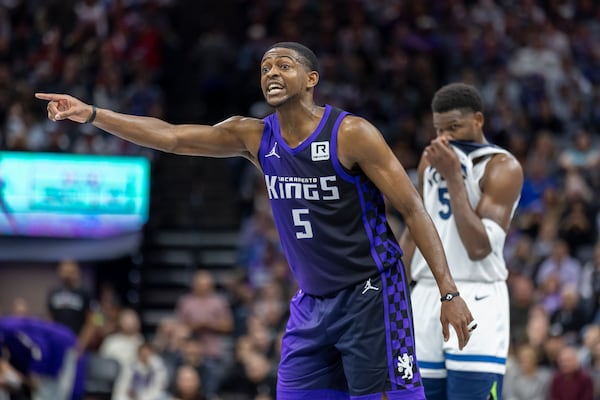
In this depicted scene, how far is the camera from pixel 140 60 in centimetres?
1711

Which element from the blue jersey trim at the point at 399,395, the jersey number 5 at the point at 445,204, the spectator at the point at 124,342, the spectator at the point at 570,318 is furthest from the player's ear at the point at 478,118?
the spectator at the point at 124,342

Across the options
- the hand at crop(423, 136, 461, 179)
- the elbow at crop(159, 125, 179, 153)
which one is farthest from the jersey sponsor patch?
the hand at crop(423, 136, 461, 179)

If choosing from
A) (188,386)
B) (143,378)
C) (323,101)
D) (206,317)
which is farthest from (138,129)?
(323,101)

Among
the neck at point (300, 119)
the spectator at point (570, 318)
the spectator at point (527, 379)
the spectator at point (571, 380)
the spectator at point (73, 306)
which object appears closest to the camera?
the neck at point (300, 119)

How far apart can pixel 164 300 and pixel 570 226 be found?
20.3 ft

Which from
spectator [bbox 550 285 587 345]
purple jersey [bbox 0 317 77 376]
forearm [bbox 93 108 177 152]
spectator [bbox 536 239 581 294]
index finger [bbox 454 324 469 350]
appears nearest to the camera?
index finger [bbox 454 324 469 350]

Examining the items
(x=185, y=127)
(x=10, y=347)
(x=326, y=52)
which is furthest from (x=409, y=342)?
(x=326, y=52)

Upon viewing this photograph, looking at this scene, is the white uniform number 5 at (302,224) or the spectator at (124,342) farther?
the spectator at (124,342)

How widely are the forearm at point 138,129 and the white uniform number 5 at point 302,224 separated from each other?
70 cm

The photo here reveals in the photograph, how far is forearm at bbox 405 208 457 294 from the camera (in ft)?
15.1

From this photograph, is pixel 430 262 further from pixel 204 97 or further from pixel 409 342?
pixel 204 97

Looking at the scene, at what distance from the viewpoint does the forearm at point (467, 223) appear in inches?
210

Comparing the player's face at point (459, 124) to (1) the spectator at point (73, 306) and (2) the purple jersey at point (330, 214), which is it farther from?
(1) the spectator at point (73, 306)

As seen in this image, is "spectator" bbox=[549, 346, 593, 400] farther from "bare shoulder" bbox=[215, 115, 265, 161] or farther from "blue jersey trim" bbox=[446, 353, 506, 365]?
"bare shoulder" bbox=[215, 115, 265, 161]
